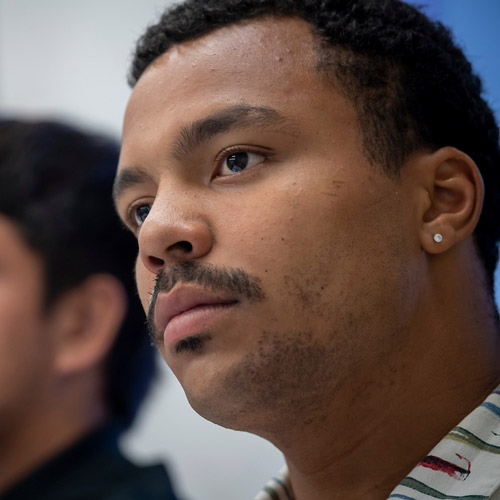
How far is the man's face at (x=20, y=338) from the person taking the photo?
130cm

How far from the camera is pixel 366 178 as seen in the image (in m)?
0.96

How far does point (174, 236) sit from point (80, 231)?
1.74ft

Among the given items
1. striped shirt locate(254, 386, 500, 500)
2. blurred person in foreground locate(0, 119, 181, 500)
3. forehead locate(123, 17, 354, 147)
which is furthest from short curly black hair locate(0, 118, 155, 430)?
striped shirt locate(254, 386, 500, 500)

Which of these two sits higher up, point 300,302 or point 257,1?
point 257,1

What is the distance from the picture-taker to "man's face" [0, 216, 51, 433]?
1296 millimetres

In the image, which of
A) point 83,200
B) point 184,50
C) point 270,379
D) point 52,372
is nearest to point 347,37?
point 184,50

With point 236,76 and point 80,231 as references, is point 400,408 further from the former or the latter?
point 80,231

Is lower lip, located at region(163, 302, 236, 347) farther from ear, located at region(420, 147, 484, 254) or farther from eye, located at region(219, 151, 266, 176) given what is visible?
ear, located at region(420, 147, 484, 254)

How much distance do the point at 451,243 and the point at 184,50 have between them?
506 millimetres

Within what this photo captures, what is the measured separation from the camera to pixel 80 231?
1.40m

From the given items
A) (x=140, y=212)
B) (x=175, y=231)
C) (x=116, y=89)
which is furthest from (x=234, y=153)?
(x=116, y=89)

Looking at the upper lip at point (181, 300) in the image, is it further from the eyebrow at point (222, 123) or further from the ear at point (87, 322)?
the ear at point (87, 322)

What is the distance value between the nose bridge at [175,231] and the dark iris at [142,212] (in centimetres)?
16

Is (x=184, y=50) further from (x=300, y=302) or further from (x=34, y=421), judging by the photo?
(x=34, y=421)
